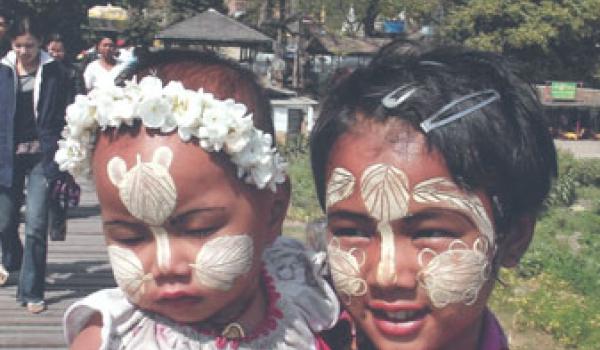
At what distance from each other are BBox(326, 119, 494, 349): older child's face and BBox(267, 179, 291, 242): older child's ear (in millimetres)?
294

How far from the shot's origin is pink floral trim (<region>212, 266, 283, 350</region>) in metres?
2.27

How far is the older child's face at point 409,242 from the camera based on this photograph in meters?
2.01

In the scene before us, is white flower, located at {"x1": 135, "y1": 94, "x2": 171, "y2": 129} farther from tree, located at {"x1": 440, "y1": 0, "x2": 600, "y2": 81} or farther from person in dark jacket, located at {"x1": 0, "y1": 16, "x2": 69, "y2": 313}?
tree, located at {"x1": 440, "y1": 0, "x2": 600, "y2": 81}

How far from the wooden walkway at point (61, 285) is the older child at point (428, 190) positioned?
7.26 ft

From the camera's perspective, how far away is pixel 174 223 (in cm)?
214

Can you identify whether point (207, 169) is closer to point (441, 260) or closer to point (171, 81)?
point (171, 81)

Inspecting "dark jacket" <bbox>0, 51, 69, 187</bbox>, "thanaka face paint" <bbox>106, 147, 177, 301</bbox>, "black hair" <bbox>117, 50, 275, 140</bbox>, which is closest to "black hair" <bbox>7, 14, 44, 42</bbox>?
"dark jacket" <bbox>0, 51, 69, 187</bbox>

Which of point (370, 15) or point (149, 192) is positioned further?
point (370, 15)

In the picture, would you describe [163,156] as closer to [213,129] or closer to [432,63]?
[213,129]

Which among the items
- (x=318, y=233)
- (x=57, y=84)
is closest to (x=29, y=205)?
(x=57, y=84)

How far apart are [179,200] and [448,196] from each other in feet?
1.89

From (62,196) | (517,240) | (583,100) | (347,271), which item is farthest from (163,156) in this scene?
(583,100)

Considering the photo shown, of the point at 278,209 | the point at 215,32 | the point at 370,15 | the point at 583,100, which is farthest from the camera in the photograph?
the point at 370,15

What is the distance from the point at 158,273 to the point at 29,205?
3930 mm
